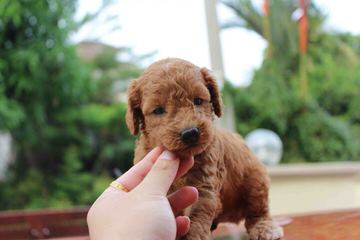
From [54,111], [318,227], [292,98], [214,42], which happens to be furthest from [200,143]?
[292,98]

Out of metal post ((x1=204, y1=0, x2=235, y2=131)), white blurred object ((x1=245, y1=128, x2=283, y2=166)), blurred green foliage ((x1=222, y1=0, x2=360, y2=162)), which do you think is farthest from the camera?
blurred green foliage ((x1=222, y1=0, x2=360, y2=162))

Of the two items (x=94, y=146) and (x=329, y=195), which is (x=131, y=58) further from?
(x=329, y=195)

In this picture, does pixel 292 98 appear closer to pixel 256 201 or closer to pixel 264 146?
pixel 264 146

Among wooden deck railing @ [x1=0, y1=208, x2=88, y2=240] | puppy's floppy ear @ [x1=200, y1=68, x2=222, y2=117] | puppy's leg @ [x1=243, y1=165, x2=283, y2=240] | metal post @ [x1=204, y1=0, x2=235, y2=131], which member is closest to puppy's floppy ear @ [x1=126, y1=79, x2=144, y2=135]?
puppy's floppy ear @ [x1=200, y1=68, x2=222, y2=117]

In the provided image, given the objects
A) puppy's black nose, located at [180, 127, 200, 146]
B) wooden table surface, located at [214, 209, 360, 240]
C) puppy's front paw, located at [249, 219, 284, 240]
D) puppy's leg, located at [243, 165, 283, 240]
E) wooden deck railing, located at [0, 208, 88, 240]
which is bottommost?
wooden deck railing, located at [0, 208, 88, 240]

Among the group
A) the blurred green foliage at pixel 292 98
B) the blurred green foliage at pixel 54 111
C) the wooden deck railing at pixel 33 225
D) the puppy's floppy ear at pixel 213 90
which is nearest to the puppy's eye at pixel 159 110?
the puppy's floppy ear at pixel 213 90

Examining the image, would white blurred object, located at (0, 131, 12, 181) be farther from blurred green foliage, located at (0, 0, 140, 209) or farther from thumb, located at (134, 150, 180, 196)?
thumb, located at (134, 150, 180, 196)

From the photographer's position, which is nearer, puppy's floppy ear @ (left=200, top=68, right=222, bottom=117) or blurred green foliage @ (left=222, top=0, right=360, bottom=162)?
puppy's floppy ear @ (left=200, top=68, right=222, bottom=117)
